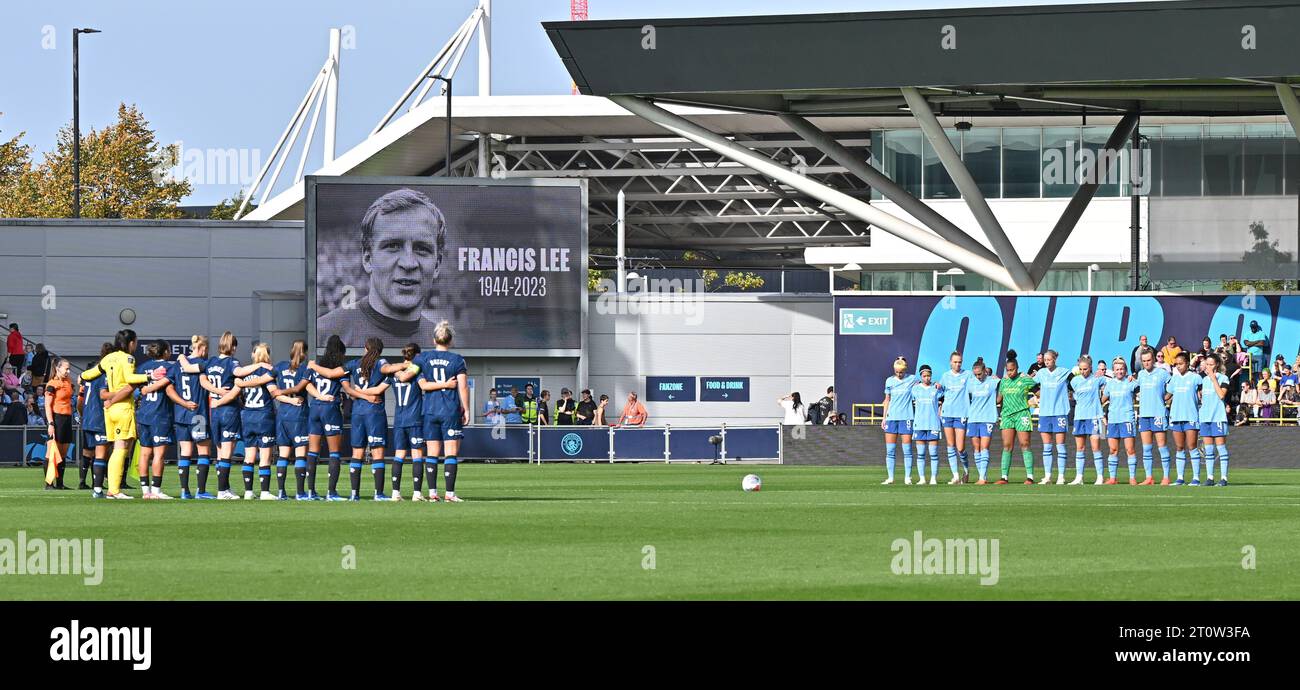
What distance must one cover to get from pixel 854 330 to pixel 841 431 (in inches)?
211

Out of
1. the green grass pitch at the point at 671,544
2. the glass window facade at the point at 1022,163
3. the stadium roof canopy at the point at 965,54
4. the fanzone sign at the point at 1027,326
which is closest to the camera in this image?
the green grass pitch at the point at 671,544

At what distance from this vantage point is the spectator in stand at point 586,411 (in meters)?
43.7

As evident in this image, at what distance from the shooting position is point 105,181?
2793 inches

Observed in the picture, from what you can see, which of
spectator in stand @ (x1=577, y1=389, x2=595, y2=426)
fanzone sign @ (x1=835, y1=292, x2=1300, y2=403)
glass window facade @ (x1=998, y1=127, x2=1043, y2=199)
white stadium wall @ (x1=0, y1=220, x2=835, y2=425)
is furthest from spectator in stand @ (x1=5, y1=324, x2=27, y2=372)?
glass window facade @ (x1=998, y1=127, x2=1043, y2=199)

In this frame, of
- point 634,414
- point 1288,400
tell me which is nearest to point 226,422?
point 634,414

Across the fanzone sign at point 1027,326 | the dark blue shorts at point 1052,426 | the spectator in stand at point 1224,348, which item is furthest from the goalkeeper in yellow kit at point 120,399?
the spectator in stand at point 1224,348

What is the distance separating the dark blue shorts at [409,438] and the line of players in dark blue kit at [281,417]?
0.05 ft

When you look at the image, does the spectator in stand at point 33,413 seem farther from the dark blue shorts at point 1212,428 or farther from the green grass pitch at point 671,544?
the dark blue shorts at point 1212,428

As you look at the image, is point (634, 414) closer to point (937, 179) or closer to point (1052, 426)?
point (937, 179)

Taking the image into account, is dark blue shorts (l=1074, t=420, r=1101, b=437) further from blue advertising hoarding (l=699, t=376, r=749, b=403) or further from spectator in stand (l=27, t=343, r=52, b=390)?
spectator in stand (l=27, t=343, r=52, b=390)
